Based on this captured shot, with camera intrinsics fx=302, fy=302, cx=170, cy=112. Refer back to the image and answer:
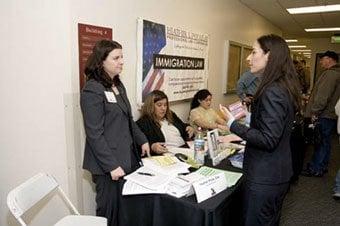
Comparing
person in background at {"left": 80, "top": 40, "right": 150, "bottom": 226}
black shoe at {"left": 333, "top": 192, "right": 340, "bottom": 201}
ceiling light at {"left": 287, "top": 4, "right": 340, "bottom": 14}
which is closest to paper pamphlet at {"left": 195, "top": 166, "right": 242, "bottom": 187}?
person in background at {"left": 80, "top": 40, "right": 150, "bottom": 226}

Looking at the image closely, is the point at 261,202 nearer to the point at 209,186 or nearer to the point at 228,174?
the point at 209,186

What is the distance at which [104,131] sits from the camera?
178cm

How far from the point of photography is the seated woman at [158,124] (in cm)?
260

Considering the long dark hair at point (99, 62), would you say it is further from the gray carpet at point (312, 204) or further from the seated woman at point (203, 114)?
the gray carpet at point (312, 204)

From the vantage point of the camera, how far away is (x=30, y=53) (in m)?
1.89

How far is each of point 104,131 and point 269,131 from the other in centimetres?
93

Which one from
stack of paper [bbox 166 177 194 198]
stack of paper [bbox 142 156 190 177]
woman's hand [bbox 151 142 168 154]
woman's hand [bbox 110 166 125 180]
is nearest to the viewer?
stack of paper [bbox 166 177 194 198]

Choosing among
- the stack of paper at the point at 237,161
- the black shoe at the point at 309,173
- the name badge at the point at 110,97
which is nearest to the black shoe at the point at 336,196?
the black shoe at the point at 309,173

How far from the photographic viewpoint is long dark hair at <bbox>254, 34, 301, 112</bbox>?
146cm

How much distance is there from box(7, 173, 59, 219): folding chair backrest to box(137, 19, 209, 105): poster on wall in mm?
1101

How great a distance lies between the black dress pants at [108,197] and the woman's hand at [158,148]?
65 centimetres

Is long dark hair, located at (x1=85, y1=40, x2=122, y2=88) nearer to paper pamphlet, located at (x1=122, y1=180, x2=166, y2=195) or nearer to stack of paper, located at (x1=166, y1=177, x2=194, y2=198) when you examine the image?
paper pamphlet, located at (x1=122, y1=180, x2=166, y2=195)

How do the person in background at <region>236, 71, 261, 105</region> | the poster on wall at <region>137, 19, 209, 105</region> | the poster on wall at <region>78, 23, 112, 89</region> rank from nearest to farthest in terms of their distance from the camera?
the poster on wall at <region>78, 23, 112, 89</region> < the poster on wall at <region>137, 19, 209, 105</region> < the person in background at <region>236, 71, 261, 105</region>

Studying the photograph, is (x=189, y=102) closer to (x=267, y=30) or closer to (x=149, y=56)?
(x=149, y=56)
